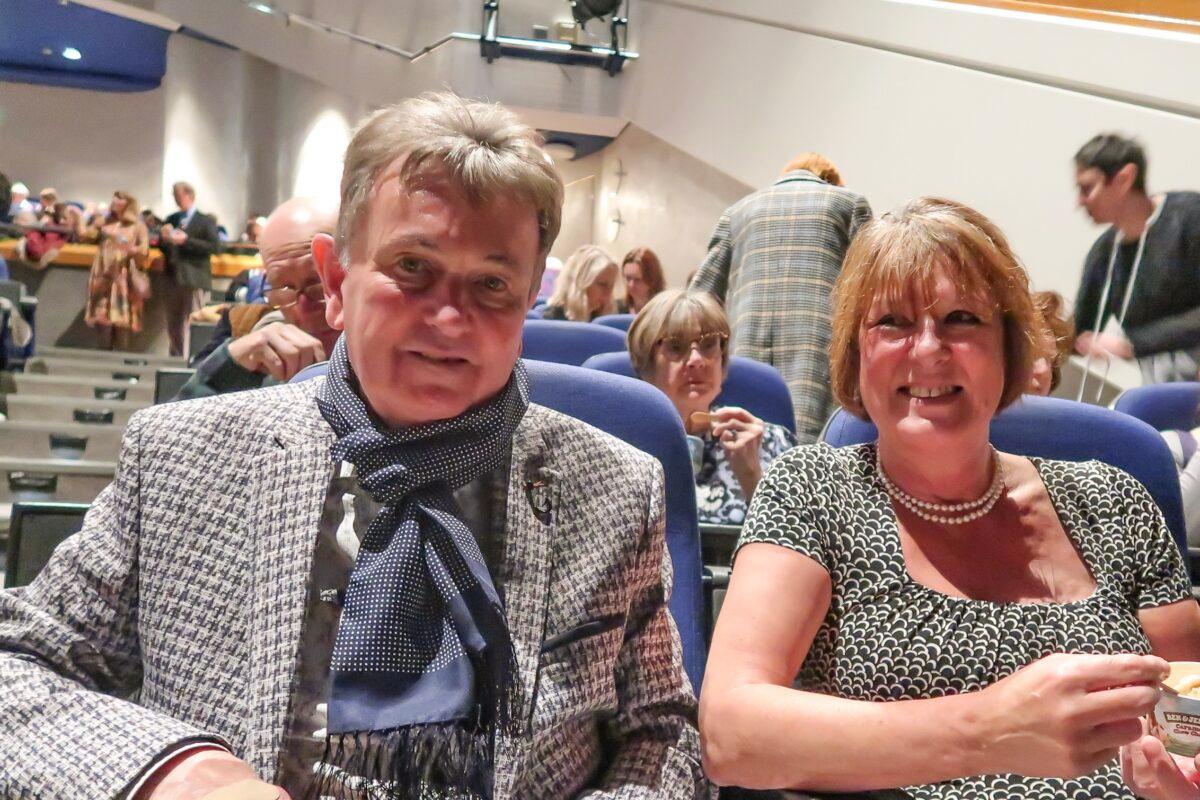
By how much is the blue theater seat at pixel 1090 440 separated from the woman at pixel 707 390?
83 cm

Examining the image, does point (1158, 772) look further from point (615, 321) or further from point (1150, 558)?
point (615, 321)

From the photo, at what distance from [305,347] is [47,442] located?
413cm

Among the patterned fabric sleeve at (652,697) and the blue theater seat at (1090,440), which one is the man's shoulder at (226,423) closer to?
the patterned fabric sleeve at (652,697)

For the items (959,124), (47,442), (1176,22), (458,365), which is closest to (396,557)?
(458,365)

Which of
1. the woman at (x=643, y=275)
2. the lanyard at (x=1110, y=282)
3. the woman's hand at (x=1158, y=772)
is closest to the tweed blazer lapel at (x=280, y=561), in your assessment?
the woman's hand at (x=1158, y=772)

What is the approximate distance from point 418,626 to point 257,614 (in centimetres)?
15

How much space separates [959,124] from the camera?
491cm

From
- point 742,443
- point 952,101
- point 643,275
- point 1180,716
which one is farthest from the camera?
point 643,275

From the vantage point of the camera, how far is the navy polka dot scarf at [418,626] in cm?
111

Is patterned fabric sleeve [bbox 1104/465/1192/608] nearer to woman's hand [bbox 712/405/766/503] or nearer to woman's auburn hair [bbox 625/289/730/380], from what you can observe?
woman's hand [bbox 712/405/766/503]

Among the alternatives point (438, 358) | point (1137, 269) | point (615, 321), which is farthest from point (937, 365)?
point (615, 321)

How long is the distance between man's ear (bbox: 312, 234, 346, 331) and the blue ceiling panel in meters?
16.1

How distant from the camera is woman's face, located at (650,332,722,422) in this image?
9.17ft

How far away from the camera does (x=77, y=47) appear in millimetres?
15703
